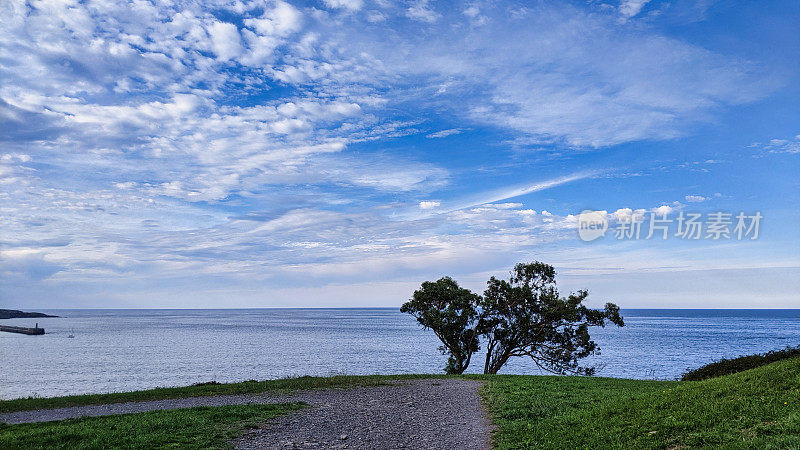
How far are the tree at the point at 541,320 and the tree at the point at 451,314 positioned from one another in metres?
0.90

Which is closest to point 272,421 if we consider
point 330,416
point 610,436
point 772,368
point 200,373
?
point 330,416

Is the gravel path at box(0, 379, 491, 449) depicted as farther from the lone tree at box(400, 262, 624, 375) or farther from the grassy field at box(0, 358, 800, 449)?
the lone tree at box(400, 262, 624, 375)

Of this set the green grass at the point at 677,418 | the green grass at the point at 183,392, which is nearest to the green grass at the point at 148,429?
the green grass at the point at 183,392

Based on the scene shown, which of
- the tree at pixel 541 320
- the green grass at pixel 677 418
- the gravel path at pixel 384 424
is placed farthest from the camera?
the tree at pixel 541 320

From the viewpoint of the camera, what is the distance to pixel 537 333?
3253cm

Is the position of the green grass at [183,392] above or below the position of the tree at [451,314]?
below

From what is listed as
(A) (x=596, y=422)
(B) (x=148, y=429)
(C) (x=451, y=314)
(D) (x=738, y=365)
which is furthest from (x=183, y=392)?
(D) (x=738, y=365)

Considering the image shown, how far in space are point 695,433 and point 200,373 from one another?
51.2 metres

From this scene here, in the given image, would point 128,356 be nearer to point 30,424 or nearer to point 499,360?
point 499,360

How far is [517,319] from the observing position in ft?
107

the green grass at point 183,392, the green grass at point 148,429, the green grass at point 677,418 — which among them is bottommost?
the green grass at point 183,392

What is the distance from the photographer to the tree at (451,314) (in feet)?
106

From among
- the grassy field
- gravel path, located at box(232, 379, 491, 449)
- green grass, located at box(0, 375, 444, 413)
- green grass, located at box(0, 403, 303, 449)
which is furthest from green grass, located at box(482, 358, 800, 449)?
green grass, located at box(0, 375, 444, 413)

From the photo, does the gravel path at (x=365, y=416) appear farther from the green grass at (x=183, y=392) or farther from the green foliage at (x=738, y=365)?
the green foliage at (x=738, y=365)
